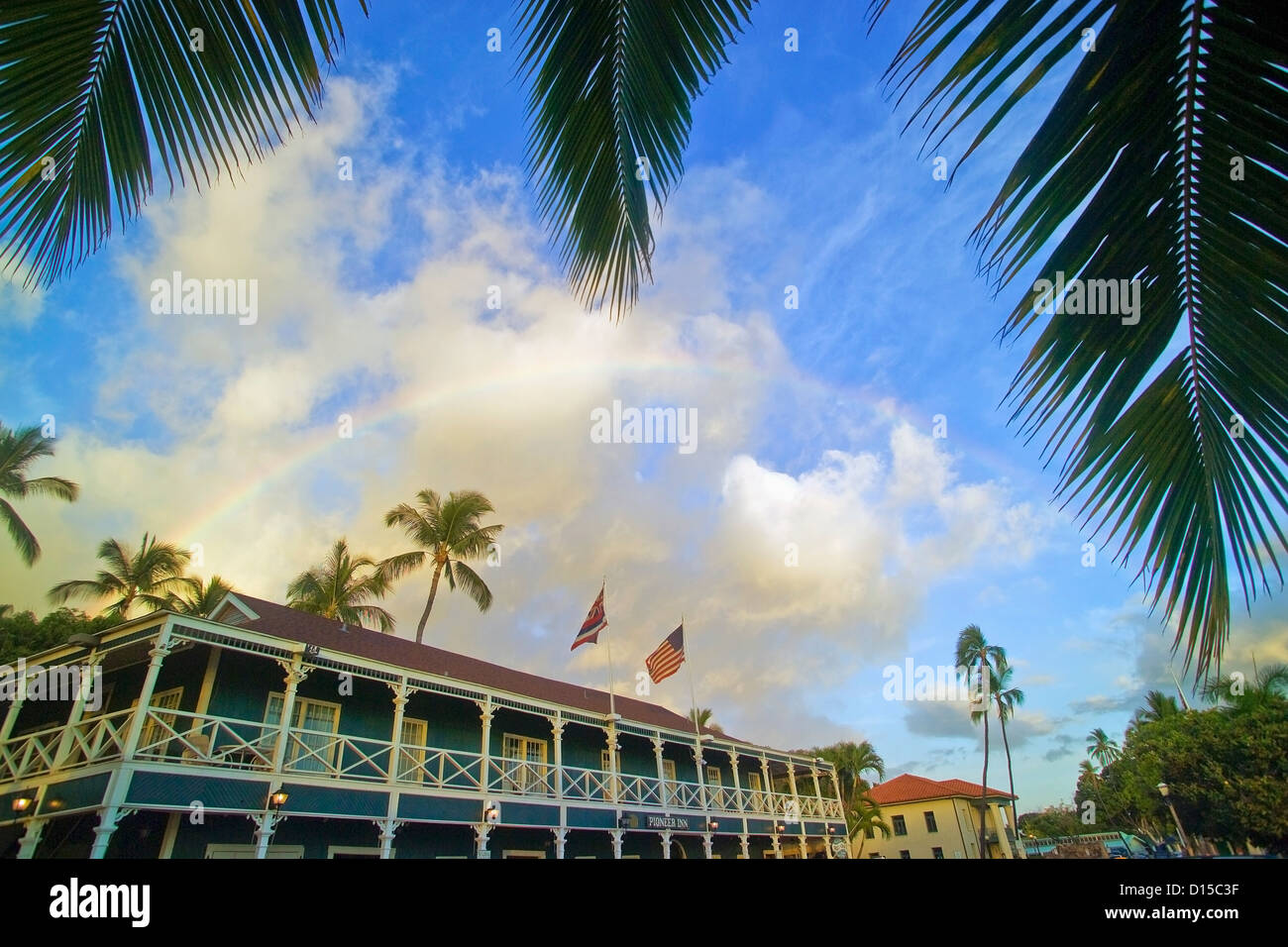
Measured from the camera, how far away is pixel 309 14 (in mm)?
1870

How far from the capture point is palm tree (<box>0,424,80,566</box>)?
25750 millimetres

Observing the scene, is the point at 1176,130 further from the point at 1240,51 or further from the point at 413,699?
the point at 413,699

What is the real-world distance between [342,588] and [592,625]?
17.5m

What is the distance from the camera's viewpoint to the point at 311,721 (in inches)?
614

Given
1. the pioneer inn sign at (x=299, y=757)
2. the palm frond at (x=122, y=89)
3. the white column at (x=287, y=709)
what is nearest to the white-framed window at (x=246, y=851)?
the pioneer inn sign at (x=299, y=757)

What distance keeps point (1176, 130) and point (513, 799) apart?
1783 cm

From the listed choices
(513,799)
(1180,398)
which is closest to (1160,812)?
(513,799)

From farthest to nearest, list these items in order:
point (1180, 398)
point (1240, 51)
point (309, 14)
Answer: point (309, 14)
point (1180, 398)
point (1240, 51)

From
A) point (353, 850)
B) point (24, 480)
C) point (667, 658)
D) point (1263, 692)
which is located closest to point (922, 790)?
point (1263, 692)

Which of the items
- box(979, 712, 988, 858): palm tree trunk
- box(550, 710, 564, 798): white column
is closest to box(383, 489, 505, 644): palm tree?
box(550, 710, 564, 798): white column

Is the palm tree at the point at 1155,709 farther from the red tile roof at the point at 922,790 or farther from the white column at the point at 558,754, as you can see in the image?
the white column at the point at 558,754

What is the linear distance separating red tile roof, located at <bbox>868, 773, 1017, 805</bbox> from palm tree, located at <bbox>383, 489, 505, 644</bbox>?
1223 inches

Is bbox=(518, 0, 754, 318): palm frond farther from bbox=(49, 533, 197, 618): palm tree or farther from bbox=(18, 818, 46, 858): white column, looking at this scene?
bbox=(49, 533, 197, 618): palm tree
